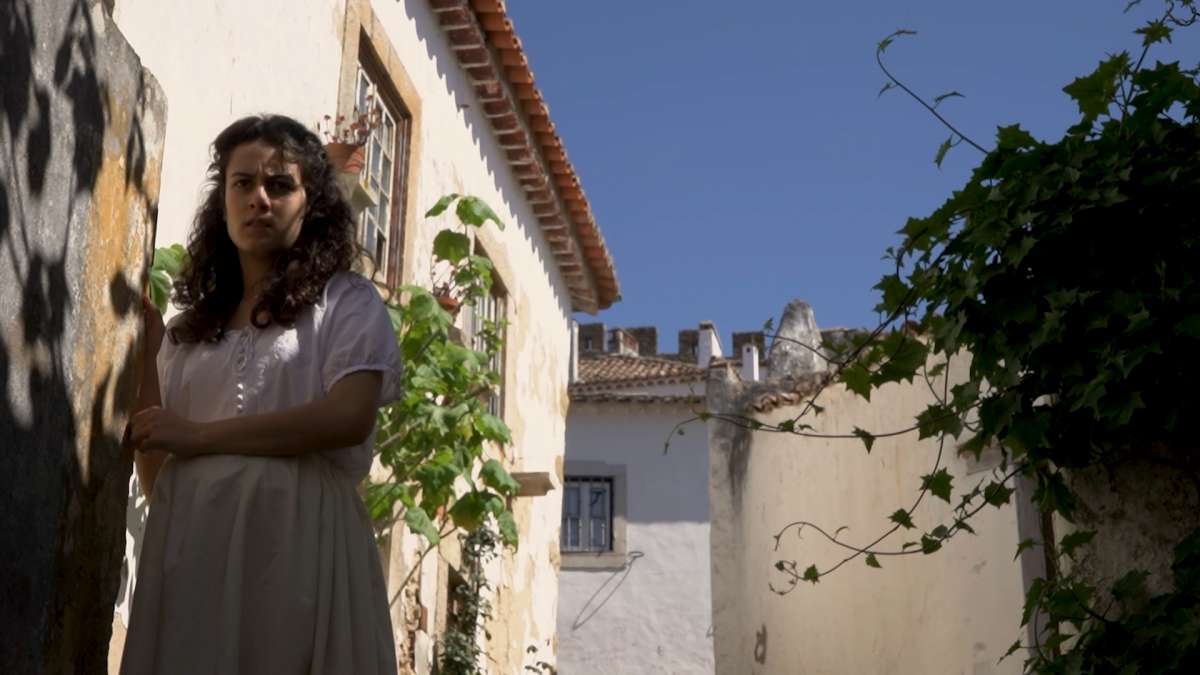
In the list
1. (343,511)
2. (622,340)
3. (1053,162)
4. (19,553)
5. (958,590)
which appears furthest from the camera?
(622,340)

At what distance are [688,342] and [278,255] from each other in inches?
1496

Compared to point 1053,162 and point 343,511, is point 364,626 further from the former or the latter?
point 1053,162

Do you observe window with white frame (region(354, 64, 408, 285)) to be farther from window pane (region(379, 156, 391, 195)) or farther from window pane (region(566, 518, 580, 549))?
window pane (region(566, 518, 580, 549))

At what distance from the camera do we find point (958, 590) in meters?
10.1

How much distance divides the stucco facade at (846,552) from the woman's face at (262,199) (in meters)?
6.75

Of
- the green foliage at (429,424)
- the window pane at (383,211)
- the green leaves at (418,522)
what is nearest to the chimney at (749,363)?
the window pane at (383,211)

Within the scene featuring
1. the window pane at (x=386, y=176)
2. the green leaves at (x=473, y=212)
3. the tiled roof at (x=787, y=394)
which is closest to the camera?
the green leaves at (x=473, y=212)

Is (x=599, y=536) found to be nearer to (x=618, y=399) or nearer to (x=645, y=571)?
(x=645, y=571)

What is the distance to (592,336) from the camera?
132ft

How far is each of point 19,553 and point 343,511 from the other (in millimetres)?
529

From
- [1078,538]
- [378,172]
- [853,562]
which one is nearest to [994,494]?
[1078,538]

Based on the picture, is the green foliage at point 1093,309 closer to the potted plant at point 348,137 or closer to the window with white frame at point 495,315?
the potted plant at point 348,137

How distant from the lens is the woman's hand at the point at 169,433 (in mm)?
2754

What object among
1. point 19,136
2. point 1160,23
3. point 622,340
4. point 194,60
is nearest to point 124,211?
point 19,136
